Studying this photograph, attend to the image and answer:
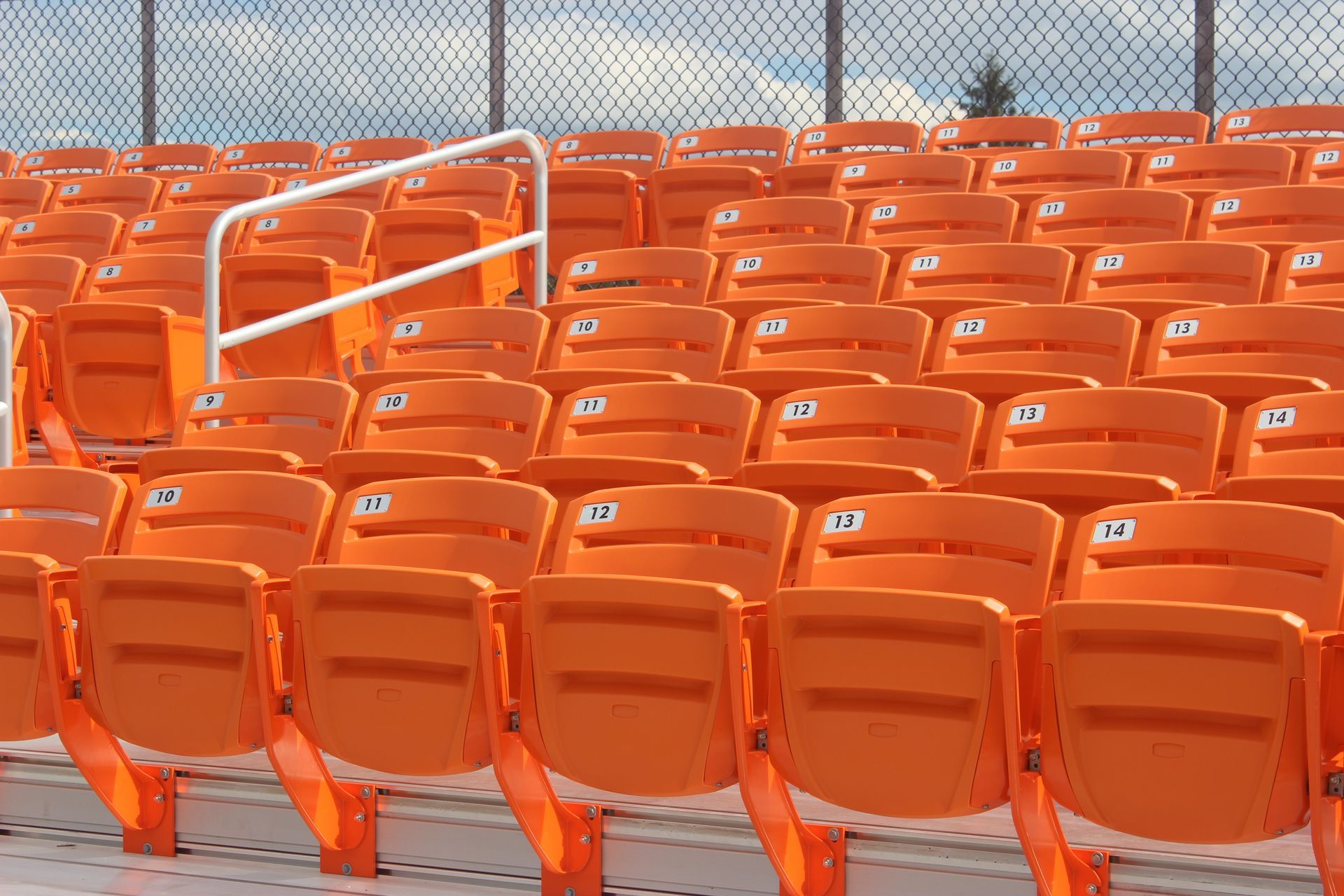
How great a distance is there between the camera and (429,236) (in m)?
5.84

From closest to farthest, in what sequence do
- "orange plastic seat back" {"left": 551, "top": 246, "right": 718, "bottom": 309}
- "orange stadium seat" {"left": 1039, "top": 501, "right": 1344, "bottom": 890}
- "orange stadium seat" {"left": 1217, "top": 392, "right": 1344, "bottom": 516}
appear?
"orange stadium seat" {"left": 1039, "top": 501, "right": 1344, "bottom": 890}, "orange stadium seat" {"left": 1217, "top": 392, "right": 1344, "bottom": 516}, "orange plastic seat back" {"left": 551, "top": 246, "right": 718, "bottom": 309}

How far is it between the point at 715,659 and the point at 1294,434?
Result: 4.45 feet

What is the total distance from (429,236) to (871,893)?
12.5 feet

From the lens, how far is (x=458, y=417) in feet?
12.5

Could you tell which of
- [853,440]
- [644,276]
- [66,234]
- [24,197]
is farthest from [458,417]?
[24,197]

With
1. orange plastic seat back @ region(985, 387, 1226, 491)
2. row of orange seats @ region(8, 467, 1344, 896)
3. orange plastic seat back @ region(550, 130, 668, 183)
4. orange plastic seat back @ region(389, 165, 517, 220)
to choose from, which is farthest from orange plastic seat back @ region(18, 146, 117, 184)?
orange plastic seat back @ region(985, 387, 1226, 491)

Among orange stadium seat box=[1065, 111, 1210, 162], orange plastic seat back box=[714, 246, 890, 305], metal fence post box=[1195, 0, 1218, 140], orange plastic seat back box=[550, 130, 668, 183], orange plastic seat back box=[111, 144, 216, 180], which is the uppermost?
metal fence post box=[1195, 0, 1218, 140]

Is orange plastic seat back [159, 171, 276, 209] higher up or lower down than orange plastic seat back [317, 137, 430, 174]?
lower down

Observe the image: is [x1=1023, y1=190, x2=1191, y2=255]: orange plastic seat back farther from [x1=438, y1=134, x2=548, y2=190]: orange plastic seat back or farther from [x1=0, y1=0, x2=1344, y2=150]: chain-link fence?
[x1=438, y1=134, x2=548, y2=190]: orange plastic seat back

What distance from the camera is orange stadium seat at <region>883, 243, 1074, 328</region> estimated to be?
4375 mm

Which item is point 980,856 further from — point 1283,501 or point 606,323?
point 606,323

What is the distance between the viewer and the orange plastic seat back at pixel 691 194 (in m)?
6.26

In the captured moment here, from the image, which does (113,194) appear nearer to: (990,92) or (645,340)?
(645,340)

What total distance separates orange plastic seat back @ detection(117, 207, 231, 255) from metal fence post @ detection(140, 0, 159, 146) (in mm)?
2348
